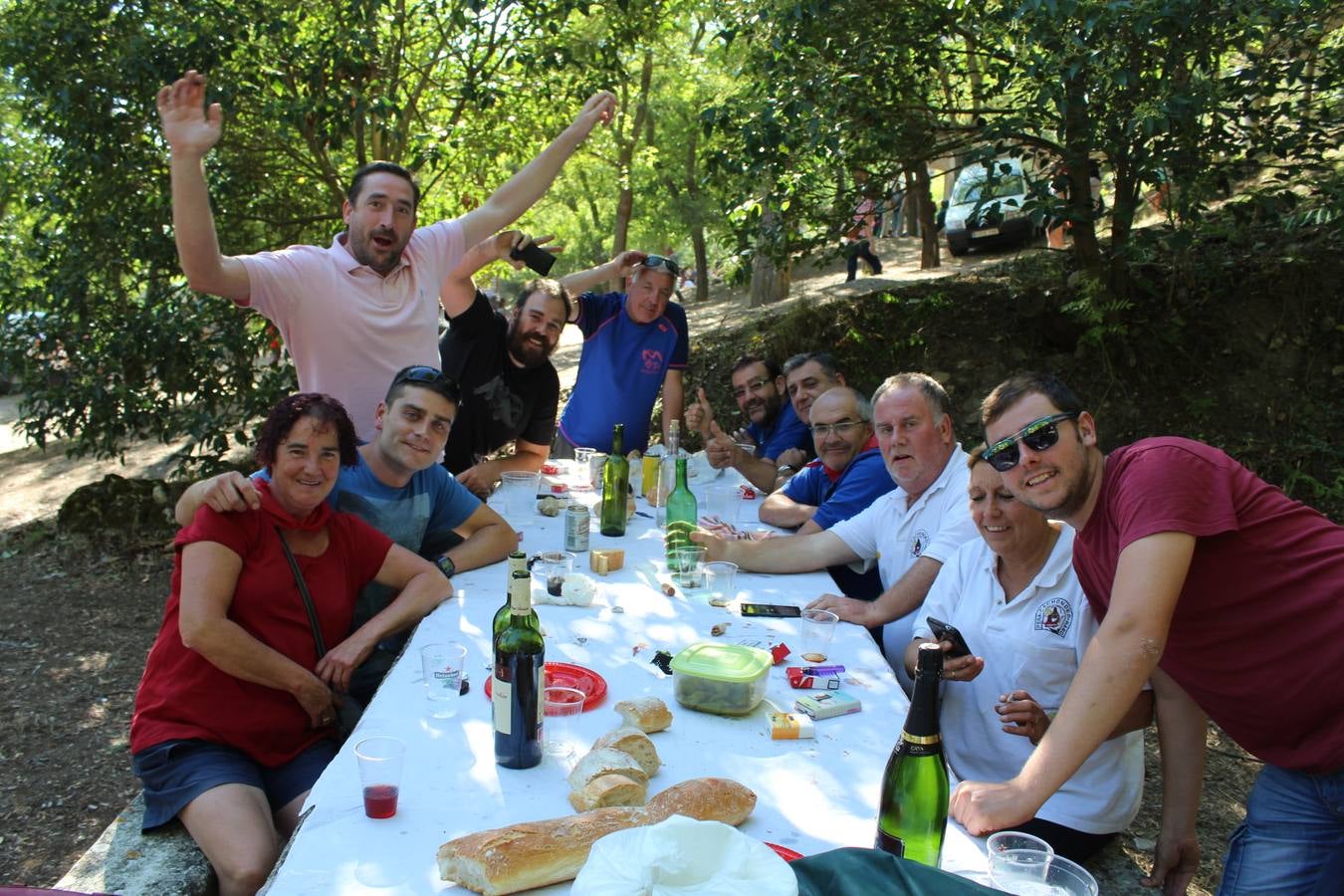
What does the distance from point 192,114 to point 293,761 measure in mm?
2044

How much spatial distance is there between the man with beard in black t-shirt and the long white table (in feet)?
5.80

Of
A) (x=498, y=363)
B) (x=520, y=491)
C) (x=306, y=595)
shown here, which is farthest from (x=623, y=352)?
(x=306, y=595)

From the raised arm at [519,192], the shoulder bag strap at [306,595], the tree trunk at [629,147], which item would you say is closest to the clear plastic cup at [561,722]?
the shoulder bag strap at [306,595]

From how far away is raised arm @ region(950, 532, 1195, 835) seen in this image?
1854 millimetres

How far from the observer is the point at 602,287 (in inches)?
944

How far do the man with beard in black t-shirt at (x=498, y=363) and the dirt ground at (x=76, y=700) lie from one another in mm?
2202

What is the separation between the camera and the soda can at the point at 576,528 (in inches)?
144

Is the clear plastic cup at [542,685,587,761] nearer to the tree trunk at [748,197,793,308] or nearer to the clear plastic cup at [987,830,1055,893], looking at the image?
the clear plastic cup at [987,830,1055,893]

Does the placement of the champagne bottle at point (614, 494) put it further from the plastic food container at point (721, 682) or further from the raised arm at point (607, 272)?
the plastic food container at point (721, 682)

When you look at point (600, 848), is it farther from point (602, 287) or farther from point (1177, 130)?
point (602, 287)

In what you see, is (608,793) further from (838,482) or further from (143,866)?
(838,482)

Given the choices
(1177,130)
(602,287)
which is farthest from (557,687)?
(602,287)

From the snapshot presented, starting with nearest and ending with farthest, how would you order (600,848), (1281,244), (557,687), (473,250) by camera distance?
(600,848) → (557,687) → (473,250) → (1281,244)

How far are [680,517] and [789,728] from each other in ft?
5.67
